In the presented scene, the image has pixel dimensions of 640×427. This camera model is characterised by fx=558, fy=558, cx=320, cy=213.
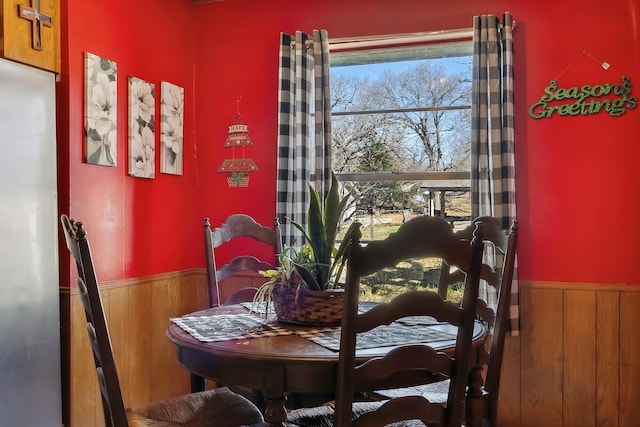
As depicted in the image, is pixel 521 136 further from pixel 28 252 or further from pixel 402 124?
pixel 28 252

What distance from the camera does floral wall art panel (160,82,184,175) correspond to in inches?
130

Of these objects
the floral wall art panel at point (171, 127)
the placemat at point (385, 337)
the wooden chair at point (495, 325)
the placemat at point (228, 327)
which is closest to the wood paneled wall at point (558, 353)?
the floral wall art panel at point (171, 127)

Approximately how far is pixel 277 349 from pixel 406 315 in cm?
40

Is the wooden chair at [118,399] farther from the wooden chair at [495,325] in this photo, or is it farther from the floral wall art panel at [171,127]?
the floral wall art panel at [171,127]

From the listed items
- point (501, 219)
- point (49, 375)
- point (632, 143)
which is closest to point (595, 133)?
point (632, 143)

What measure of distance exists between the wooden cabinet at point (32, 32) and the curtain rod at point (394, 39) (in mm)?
1539

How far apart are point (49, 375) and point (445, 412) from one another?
5.38ft

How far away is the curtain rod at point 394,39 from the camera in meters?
3.17

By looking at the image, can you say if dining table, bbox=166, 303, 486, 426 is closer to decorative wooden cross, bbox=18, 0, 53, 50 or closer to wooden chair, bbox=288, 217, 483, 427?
wooden chair, bbox=288, 217, 483, 427

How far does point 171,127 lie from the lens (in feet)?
11.1

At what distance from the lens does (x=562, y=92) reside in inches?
118

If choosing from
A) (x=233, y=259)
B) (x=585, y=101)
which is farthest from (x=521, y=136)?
(x=233, y=259)

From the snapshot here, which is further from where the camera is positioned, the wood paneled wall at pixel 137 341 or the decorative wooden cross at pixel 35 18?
the wood paneled wall at pixel 137 341

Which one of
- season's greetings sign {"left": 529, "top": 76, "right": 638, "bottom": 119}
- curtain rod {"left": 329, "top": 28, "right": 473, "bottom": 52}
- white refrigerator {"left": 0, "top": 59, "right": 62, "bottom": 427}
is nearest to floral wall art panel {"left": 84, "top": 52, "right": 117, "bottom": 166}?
white refrigerator {"left": 0, "top": 59, "right": 62, "bottom": 427}
